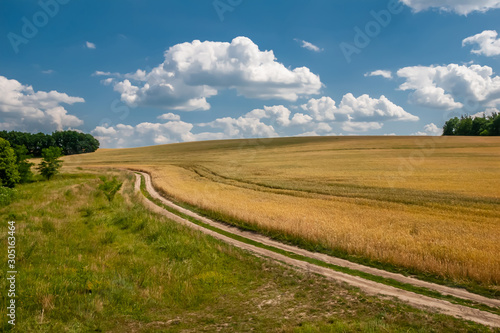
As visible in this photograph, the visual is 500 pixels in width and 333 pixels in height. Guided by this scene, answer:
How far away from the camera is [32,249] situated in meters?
14.6

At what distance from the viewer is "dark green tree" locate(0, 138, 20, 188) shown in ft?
138

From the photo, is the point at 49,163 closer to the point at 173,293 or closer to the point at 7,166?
the point at 7,166

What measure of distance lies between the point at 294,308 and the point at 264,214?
13.8 metres

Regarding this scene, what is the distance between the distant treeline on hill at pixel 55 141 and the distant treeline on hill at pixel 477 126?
182134 millimetres

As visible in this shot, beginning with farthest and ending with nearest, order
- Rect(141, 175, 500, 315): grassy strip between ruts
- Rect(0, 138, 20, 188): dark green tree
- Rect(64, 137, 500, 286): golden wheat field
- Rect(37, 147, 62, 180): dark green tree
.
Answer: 1. Rect(37, 147, 62, 180): dark green tree
2. Rect(0, 138, 20, 188): dark green tree
3. Rect(64, 137, 500, 286): golden wheat field
4. Rect(141, 175, 500, 315): grassy strip between ruts

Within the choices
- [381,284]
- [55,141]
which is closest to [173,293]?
[381,284]

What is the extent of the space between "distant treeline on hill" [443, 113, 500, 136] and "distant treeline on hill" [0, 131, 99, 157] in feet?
598

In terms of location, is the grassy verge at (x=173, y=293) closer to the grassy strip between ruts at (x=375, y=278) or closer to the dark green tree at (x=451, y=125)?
the grassy strip between ruts at (x=375, y=278)

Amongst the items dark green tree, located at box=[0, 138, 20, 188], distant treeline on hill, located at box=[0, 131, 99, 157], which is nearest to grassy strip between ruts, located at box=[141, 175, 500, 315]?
dark green tree, located at box=[0, 138, 20, 188]

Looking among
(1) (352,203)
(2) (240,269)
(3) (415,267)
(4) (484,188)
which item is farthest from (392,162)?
(2) (240,269)

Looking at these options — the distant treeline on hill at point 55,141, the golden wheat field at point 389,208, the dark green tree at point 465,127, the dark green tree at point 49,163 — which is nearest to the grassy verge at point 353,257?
the golden wheat field at point 389,208

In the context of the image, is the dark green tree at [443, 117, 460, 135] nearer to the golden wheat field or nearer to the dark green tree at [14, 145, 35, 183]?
Answer: the golden wheat field

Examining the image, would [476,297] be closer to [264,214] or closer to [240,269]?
[240,269]

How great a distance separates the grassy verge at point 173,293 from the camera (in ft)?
31.1
